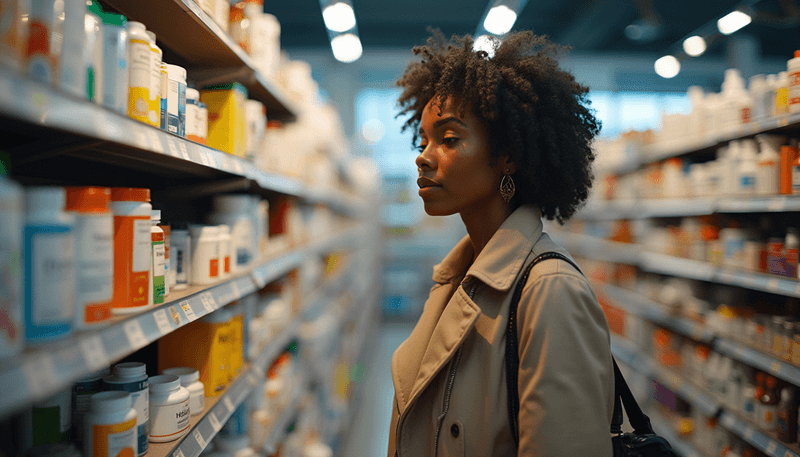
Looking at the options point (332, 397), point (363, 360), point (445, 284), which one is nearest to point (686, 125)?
point (445, 284)

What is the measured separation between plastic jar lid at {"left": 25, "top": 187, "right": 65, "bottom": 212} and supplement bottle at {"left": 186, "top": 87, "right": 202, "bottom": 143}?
699mm

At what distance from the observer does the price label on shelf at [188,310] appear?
3.86 ft

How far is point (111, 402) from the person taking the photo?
3.33 feet

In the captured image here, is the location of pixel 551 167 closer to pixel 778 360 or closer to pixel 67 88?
pixel 67 88

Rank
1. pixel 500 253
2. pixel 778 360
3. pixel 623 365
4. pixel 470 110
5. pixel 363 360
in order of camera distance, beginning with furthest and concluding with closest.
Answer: pixel 363 360 → pixel 623 365 → pixel 778 360 → pixel 470 110 → pixel 500 253

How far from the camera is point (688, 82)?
29.1 ft

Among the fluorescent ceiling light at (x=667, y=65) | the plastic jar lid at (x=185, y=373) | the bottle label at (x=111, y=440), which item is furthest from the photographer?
the fluorescent ceiling light at (x=667, y=65)

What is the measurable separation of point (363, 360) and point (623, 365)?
301 centimetres

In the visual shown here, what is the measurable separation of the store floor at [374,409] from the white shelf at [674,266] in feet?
8.40

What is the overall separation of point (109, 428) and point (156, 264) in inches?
14.4

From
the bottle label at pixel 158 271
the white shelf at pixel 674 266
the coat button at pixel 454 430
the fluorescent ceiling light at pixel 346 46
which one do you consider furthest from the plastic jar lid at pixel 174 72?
the fluorescent ceiling light at pixel 346 46

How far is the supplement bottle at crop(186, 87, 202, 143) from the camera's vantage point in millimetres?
1380

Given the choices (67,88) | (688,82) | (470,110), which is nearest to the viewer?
(67,88)

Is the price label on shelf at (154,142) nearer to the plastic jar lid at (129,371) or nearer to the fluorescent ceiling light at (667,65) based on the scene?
the plastic jar lid at (129,371)
